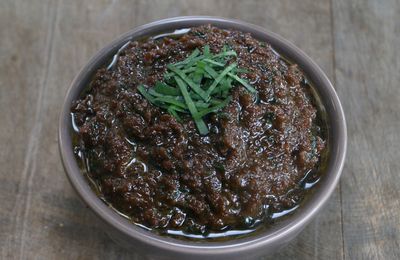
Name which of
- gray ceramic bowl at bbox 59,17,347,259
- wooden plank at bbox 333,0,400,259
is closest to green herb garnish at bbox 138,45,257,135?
gray ceramic bowl at bbox 59,17,347,259

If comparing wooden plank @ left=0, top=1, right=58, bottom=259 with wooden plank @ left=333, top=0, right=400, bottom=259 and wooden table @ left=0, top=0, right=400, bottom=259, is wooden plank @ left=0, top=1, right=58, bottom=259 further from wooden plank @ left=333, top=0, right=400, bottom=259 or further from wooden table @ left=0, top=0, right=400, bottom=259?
wooden plank @ left=333, top=0, right=400, bottom=259

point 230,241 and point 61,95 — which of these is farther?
point 61,95

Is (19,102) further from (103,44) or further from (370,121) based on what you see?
(370,121)

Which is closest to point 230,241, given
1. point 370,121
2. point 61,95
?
point 370,121

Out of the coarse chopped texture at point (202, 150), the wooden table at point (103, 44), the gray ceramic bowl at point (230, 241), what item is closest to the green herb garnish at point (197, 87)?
the coarse chopped texture at point (202, 150)

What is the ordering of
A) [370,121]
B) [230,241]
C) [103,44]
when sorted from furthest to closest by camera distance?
1. [103,44]
2. [370,121]
3. [230,241]

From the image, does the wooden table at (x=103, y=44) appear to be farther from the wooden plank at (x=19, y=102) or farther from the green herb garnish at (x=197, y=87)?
the green herb garnish at (x=197, y=87)
